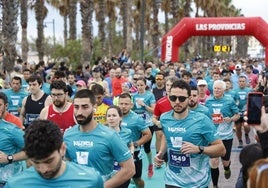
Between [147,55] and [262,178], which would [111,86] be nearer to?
[262,178]

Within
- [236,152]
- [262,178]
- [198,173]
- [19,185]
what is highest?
[262,178]

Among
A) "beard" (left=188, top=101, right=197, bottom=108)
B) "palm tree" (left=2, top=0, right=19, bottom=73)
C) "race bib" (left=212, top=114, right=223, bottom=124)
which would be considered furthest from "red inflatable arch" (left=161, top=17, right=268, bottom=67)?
"beard" (left=188, top=101, right=197, bottom=108)

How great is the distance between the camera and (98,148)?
493 cm

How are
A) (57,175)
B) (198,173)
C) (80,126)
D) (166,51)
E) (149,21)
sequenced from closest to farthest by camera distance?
(57,175), (80,126), (198,173), (166,51), (149,21)

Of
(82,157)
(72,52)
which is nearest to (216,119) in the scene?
(82,157)

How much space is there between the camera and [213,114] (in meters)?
9.91

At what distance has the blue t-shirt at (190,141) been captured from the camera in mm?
5977

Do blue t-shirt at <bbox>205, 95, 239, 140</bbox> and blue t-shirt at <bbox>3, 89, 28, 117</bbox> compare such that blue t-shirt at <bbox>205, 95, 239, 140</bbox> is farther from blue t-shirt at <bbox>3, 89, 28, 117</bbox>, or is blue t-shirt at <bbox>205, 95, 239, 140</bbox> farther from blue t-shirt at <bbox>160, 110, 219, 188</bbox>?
blue t-shirt at <bbox>160, 110, 219, 188</bbox>

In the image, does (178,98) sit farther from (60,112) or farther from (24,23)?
(24,23)

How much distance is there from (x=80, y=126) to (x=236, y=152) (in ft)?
26.5

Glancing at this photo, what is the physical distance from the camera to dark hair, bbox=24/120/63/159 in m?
3.08

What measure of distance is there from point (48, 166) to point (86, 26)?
20.0 meters

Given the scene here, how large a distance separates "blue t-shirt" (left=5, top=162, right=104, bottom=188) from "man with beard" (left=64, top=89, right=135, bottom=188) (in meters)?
1.26

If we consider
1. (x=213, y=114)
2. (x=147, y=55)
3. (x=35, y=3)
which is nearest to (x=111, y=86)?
Result: (x=213, y=114)
